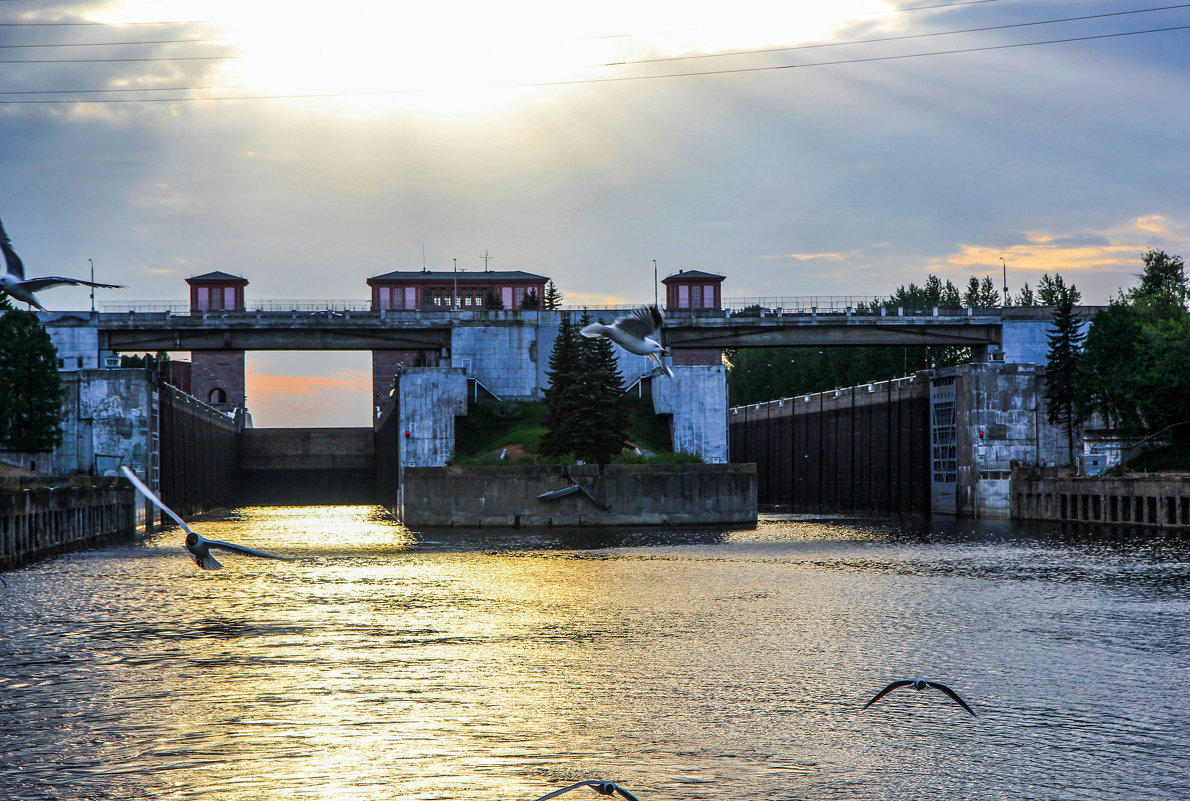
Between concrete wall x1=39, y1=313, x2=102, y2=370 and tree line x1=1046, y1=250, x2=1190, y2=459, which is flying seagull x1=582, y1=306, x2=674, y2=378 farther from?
concrete wall x1=39, y1=313, x2=102, y2=370

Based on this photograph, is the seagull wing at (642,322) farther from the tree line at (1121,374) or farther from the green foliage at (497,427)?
the tree line at (1121,374)

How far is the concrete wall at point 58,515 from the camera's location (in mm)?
51125

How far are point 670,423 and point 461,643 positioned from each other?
2347 inches

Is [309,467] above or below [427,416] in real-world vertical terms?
below

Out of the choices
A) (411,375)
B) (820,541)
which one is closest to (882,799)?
(820,541)

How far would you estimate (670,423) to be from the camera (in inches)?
3494

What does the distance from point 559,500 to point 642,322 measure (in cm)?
5170

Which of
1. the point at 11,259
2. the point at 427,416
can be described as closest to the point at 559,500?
the point at 427,416

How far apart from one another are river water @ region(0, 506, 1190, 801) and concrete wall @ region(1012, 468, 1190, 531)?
68.1 feet

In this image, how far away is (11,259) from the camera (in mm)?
18656

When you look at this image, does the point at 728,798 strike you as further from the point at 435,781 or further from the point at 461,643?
the point at 461,643

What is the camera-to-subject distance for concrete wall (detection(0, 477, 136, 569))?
51.1 metres

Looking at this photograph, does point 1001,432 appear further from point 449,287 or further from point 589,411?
point 449,287

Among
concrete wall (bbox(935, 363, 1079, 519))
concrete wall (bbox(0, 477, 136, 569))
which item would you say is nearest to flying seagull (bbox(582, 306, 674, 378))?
concrete wall (bbox(0, 477, 136, 569))
